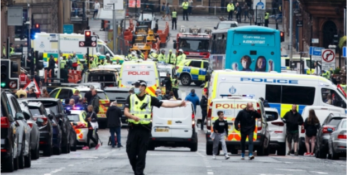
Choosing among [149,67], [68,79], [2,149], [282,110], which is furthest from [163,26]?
[2,149]

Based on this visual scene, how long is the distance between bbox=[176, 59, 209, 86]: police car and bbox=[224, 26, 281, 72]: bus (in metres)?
18.2

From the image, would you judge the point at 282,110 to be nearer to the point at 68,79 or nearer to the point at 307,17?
the point at 68,79

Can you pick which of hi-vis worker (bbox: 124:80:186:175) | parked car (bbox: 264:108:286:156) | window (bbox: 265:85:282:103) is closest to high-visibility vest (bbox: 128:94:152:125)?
hi-vis worker (bbox: 124:80:186:175)

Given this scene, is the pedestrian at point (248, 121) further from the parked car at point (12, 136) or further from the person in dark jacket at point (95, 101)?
the person in dark jacket at point (95, 101)

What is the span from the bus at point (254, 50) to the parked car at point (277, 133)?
10712mm

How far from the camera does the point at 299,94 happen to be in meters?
37.6

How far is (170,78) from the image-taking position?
51.9 m

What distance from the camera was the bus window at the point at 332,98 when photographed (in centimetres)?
3709

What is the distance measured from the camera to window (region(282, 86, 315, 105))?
3756cm

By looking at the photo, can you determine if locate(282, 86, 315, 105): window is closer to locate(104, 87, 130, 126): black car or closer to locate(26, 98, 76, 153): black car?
locate(104, 87, 130, 126): black car

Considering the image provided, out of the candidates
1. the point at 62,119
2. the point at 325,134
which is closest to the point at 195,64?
the point at 325,134

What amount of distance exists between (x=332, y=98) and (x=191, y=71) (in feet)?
85.9

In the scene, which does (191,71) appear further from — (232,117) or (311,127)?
(232,117)

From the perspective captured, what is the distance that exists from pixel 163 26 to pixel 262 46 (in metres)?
53.0
